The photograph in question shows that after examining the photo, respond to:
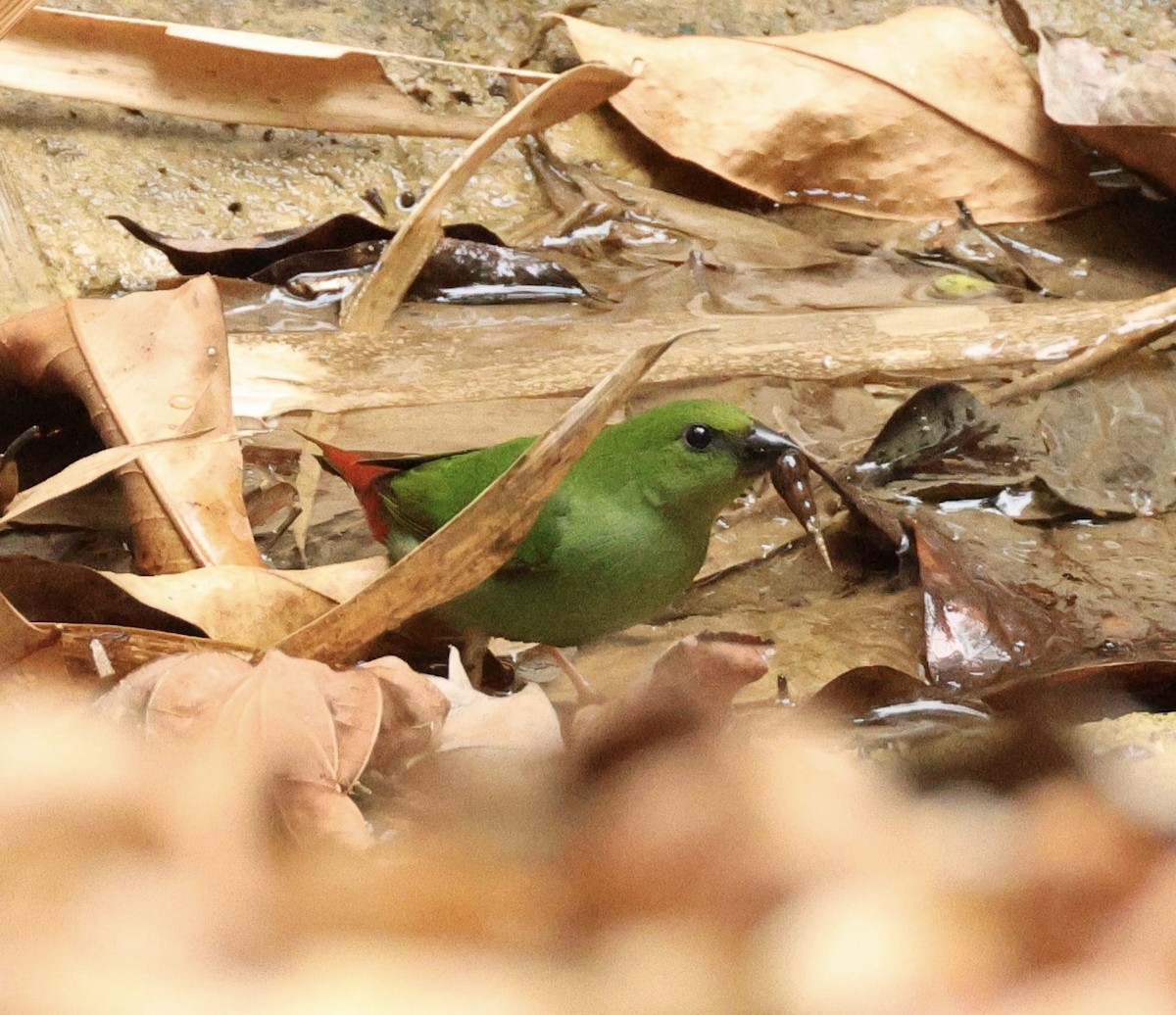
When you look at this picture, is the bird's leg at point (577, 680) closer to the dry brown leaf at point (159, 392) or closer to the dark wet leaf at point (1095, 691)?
the dark wet leaf at point (1095, 691)

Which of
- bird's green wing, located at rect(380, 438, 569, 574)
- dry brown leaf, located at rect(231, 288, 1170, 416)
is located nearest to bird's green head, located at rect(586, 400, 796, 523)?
bird's green wing, located at rect(380, 438, 569, 574)

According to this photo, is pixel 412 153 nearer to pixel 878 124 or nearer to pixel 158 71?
pixel 158 71

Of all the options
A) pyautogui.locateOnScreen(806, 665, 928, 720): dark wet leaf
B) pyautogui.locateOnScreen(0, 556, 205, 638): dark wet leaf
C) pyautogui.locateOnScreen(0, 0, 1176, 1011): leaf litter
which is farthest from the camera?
pyautogui.locateOnScreen(0, 556, 205, 638): dark wet leaf

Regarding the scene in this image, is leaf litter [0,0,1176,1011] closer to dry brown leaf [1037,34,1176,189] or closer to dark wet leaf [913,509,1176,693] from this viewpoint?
dark wet leaf [913,509,1176,693]

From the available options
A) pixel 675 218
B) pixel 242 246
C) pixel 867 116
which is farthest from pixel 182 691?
pixel 867 116

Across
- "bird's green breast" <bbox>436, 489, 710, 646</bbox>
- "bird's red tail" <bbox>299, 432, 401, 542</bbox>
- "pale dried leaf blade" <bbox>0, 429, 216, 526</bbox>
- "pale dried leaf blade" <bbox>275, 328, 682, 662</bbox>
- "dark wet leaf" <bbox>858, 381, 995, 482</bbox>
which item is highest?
"pale dried leaf blade" <bbox>275, 328, 682, 662</bbox>

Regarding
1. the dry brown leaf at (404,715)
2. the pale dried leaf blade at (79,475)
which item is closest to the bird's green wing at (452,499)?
the pale dried leaf blade at (79,475)

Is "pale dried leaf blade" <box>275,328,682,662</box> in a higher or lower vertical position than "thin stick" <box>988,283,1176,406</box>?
higher

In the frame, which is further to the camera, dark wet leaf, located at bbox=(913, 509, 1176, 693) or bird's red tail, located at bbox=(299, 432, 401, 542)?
bird's red tail, located at bbox=(299, 432, 401, 542)
